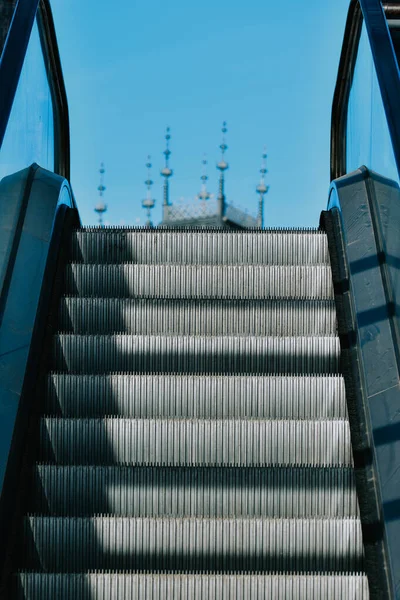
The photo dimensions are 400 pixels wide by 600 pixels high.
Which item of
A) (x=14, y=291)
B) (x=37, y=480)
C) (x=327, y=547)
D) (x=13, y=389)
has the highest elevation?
(x=14, y=291)

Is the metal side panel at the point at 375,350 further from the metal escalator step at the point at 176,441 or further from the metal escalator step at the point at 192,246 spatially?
the metal escalator step at the point at 192,246

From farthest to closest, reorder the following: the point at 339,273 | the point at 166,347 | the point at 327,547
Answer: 1. the point at 339,273
2. the point at 166,347
3. the point at 327,547

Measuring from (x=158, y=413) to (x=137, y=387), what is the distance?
0.51 ft

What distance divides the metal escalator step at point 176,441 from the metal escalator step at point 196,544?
0.51 metres

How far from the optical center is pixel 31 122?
6164 mm

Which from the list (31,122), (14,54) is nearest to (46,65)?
(31,122)

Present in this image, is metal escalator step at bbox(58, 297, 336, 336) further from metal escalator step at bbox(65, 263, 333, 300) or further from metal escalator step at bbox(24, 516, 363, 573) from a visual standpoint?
metal escalator step at bbox(24, 516, 363, 573)

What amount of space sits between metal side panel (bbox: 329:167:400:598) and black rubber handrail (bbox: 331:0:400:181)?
0.34m

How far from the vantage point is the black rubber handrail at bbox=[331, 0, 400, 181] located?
464 centimetres

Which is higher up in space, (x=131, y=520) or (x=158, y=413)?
(x=158, y=413)

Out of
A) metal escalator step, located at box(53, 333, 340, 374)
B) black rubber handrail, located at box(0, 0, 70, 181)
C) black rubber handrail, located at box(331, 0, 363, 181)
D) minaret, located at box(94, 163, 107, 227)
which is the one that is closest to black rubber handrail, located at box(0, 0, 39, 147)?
black rubber handrail, located at box(0, 0, 70, 181)

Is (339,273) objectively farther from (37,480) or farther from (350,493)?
(37,480)

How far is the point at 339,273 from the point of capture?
18.3ft

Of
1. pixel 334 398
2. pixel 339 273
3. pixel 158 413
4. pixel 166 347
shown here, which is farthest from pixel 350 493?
pixel 339 273
